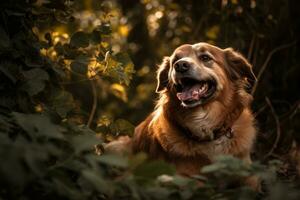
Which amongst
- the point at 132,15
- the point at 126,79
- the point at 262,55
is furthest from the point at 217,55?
the point at 132,15

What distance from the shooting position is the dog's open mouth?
16.5 feet

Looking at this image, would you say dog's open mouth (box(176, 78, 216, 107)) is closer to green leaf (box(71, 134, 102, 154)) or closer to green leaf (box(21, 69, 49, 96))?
green leaf (box(21, 69, 49, 96))

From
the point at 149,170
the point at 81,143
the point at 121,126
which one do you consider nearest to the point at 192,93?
the point at 121,126

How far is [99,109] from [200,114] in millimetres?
4778

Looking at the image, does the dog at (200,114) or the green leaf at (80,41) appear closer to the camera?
the green leaf at (80,41)

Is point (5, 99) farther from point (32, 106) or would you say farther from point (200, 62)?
point (200, 62)

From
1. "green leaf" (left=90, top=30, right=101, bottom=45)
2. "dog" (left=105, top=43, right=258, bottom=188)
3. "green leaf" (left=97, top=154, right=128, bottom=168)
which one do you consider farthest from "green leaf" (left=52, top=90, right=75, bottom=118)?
"green leaf" (left=97, top=154, right=128, bottom=168)

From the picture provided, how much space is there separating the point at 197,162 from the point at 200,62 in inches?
39.1

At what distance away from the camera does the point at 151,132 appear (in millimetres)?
5242

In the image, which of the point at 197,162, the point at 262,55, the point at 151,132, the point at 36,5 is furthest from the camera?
the point at 262,55

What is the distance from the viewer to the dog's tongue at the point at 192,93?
4.99m

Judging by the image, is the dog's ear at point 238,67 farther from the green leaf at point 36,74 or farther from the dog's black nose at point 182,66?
the green leaf at point 36,74

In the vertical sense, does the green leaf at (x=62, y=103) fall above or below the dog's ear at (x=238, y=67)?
below

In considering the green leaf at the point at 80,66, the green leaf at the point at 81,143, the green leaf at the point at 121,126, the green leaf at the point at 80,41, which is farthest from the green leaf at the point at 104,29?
the green leaf at the point at 81,143
